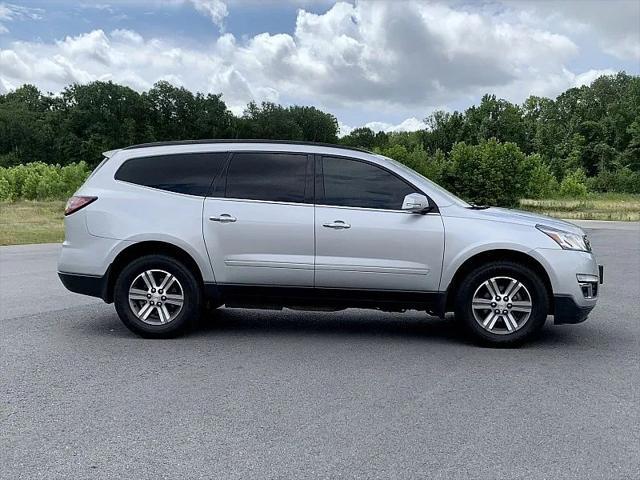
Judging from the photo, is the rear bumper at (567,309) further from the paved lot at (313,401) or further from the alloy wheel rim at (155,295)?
the alloy wheel rim at (155,295)

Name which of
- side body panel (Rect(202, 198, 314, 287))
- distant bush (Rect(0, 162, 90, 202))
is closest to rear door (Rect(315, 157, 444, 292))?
side body panel (Rect(202, 198, 314, 287))

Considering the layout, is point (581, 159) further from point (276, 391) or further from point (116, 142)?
point (276, 391)

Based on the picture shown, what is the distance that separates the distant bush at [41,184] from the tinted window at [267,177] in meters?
36.1

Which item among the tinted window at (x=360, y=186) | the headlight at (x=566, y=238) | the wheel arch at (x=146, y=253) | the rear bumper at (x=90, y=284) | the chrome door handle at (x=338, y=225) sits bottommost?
the rear bumper at (x=90, y=284)

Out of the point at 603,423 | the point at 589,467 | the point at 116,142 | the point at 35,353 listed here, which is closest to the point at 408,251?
the point at 603,423

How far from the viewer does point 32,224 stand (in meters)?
24.1

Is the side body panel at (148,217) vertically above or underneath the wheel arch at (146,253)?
above

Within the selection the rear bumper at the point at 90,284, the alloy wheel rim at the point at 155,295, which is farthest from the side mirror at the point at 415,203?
the rear bumper at the point at 90,284

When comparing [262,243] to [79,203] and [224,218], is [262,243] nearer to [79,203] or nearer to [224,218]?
[224,218]

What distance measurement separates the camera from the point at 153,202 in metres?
6.15

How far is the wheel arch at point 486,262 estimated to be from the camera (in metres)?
5.93

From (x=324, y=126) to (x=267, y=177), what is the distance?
11123 cm

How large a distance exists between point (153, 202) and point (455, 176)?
39.2 meters

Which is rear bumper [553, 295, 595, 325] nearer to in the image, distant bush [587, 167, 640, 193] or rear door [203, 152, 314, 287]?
rear door [203, 152, 314, 287]
